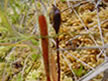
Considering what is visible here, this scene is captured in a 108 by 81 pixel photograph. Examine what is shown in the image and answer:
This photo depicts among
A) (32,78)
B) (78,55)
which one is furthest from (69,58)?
(32,78)

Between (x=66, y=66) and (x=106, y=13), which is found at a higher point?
(x=106, y=13)

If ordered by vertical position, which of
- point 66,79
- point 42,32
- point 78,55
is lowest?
point 66,79

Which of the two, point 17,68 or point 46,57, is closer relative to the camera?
point 46,57

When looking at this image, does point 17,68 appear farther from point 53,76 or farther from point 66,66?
point 53,76

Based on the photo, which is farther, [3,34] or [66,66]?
[3,34]

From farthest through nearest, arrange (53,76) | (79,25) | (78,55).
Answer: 1. (79,25)
2. (78,55)
3. (53,76)

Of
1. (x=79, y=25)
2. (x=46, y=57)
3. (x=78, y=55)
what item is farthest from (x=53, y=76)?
(x=79, y=25)

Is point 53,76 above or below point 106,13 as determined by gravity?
below

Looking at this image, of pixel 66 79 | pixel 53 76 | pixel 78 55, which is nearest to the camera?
pixel 53 76

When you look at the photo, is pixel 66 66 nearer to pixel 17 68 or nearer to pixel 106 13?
pixel 17 68
